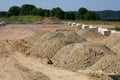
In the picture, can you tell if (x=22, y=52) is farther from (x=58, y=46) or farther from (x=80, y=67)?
(x=80, y=67)

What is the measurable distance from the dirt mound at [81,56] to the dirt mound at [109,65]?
124 centimetres

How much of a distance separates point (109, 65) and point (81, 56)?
7.24 ft

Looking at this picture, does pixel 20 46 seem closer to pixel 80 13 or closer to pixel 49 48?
pixel 49 48

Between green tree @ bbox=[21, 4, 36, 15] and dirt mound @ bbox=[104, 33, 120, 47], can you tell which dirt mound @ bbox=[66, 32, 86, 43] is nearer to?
dirt mound @ bbox=[104, 33, 120, 47]

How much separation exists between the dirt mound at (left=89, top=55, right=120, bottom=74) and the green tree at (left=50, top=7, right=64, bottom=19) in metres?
74.1

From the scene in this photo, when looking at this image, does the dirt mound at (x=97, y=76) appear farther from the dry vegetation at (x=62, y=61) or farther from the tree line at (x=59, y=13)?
the tree line at (x=59, y=13)

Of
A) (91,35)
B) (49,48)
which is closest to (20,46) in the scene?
(49,48)

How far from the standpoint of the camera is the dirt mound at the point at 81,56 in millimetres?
16688

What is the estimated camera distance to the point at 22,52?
23078 millimetres

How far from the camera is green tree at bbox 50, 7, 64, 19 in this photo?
3535 inches

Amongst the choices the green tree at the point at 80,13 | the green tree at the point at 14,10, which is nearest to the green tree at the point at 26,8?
the green tree at the point at 14,10

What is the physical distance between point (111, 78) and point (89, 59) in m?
3.88

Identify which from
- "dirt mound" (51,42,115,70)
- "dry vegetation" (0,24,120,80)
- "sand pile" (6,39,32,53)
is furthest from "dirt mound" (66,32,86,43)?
"dirt mound" (51,42,115,70)

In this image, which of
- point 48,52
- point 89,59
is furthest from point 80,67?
point 48,52
